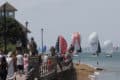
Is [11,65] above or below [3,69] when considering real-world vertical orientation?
above

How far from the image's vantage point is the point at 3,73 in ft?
102

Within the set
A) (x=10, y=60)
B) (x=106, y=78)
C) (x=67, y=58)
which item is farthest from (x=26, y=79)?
(x=106, y=78)

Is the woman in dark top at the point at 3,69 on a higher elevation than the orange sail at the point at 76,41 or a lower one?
lower

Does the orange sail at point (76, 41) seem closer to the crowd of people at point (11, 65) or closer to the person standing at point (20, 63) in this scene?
the crowd of people at point (11, 65)

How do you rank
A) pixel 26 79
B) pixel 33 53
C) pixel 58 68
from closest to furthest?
pixel 26 79, pixel 33 53, pixel 58 68

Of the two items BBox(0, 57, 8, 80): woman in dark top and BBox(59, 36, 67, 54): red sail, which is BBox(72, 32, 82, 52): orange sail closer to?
BBox(59, 36, 67, 54): red sail

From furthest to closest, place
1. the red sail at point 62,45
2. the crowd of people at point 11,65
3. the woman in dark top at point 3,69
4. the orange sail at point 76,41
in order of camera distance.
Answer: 1. the orange sail at point 76,41
2. the red sail at point 62,45
3. the crowd of people at point 11,65
4. the woman in dark top at point 3,69

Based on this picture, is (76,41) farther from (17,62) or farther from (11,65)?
(11,65)

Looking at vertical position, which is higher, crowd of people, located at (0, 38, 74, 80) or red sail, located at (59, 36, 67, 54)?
red sail, located at (59, 36, 67, 54)

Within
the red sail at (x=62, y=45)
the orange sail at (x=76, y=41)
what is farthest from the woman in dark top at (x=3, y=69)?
the orange sail at (x=76, y=41)

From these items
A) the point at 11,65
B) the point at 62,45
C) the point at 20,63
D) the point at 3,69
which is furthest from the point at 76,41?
the point at 3,69

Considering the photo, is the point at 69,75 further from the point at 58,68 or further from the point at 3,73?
the point at 3,73

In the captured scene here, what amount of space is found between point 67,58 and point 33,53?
7.15m

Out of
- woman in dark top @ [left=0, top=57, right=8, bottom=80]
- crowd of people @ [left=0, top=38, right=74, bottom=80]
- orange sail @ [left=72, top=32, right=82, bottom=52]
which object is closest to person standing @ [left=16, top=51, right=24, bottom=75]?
crowd of people @ [left=0, top=38, right=74, bottom=80]
